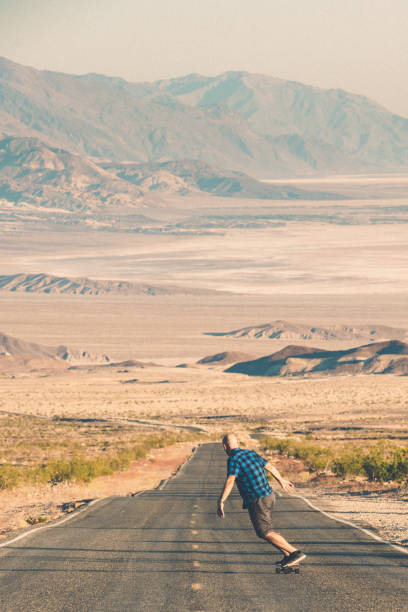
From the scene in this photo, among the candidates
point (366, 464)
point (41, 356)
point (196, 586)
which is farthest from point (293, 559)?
point (41, 356)

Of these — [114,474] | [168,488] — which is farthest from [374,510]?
[114,474]

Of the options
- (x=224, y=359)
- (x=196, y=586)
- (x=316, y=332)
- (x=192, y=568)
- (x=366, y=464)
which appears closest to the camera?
(x=196, y=586)

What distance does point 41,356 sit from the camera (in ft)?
465

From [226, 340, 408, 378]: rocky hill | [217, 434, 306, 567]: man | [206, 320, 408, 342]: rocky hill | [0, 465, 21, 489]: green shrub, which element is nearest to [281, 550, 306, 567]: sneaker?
[217, 434, 306, 567]: man

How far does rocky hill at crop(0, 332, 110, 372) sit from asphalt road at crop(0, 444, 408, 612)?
376ft

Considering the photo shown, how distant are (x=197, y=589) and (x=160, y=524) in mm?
6074

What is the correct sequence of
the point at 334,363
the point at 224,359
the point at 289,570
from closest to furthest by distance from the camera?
the point at 289,570 < the point at 334,363 < the point at 224,359

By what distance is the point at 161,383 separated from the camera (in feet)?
327

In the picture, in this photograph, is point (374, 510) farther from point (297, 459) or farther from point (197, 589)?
point (297, 459)

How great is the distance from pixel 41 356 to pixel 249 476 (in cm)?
13529

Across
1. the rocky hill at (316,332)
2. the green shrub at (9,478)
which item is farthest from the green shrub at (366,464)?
the rocky hill at (316,332)

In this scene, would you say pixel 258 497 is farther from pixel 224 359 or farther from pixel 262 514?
pixel 224 359

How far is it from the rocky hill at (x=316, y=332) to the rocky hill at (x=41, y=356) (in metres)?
37.0

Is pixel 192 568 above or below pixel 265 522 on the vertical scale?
below
